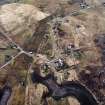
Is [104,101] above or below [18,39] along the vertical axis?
below

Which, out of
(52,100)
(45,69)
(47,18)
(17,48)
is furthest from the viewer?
(47,18)

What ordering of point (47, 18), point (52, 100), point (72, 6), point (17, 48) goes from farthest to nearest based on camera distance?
1. point (72, 6)
2. point (47, 18)
3. point (17, 48)
4. point (52, 100)

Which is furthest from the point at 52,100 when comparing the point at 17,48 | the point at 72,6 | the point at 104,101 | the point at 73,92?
the point at 72,6

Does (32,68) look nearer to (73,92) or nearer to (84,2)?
(73,92)

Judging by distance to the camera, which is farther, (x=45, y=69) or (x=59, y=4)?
(x=59, y=4)

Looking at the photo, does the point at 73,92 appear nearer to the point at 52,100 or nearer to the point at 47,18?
the point at 52,100

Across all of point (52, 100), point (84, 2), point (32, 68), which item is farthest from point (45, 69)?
point (84, 2)
